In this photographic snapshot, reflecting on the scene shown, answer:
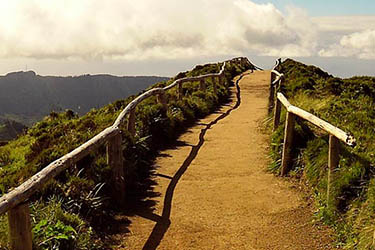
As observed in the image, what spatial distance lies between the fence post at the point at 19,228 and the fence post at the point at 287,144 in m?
5.10

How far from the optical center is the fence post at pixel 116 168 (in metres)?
6.78

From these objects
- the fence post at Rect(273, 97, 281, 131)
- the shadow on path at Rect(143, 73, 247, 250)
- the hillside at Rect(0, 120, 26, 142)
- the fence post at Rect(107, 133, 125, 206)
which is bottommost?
the hillside at Rect(0, 120, 26, 142)

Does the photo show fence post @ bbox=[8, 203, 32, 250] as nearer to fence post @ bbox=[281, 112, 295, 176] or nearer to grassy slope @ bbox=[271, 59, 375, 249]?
grassy slope @ bbox=[271, 59, 375, 249]

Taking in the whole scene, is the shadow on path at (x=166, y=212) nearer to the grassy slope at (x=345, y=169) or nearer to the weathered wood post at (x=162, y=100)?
the weathered wood post at (x=162, y=100)

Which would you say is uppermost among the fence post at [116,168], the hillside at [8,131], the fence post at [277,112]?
the fence post at [277,112]

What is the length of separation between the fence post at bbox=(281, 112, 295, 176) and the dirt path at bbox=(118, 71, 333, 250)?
10.5 inches

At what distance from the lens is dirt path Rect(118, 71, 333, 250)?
5625 millimetres

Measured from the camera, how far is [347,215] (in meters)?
5.38

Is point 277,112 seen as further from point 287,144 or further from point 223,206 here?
point 223,206

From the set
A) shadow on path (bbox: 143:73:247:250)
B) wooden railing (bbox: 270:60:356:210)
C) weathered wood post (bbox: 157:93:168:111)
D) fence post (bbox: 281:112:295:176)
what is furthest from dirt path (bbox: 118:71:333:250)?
weathered wood post (bbox: 157:93:168:111)

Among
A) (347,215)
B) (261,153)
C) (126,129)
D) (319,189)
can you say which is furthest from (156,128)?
(347,215)

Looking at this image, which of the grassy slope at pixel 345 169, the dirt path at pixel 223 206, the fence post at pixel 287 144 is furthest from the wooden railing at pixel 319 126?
the dirt path at pixel 223 206

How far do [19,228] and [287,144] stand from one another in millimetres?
5209

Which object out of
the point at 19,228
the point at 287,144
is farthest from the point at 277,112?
the point at 19,228
